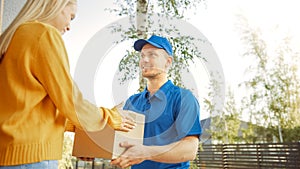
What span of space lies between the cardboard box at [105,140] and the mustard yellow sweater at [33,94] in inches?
4.4

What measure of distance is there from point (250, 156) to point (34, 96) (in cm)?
470

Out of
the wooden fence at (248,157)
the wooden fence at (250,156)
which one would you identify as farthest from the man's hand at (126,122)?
the wooden fence at (250,156)

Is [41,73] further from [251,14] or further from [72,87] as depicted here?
[251,14]

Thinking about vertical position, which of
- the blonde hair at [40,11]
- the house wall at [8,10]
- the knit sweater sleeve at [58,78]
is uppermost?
the house wall at [8,10]

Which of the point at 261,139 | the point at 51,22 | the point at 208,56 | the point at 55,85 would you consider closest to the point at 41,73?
the point at 55,85

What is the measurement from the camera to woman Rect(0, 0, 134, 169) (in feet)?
2.38

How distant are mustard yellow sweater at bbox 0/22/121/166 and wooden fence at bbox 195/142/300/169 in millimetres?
4007

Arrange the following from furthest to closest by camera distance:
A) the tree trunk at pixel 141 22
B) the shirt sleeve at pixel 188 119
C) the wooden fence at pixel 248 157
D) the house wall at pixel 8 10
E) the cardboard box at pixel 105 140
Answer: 1. the wooden fence at pixel 248 157
2. the tree trunk at pixel 141 22
3. the house wall at pixel 8 10
4. the shirt sleeve at pixel 188 119
5. the cardboard box at pixel 105 140

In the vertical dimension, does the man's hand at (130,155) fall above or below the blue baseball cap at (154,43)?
below

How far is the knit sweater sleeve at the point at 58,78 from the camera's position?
743mm

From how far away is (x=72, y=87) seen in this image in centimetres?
76

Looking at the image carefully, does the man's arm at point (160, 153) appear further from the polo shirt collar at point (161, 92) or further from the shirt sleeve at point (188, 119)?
the polo shirt collar at point (161, 92)

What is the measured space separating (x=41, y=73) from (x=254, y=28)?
18.9 ft

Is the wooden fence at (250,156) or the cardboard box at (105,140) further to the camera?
the wooden fence at (250,156)
